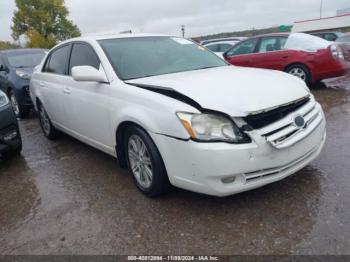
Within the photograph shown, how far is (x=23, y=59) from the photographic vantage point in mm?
8336

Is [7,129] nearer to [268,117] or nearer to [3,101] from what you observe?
[3,101]

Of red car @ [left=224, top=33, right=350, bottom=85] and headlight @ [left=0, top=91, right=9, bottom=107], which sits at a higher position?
headlight @ [left=0, top=91, right=9, bottom=107]

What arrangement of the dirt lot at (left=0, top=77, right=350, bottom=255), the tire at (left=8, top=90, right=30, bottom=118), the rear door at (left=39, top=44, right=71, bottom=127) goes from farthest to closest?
the tire at (left=8, top=90, right=30, bottom=118) < the rear door at (left=39, top=44, right=71, bottom=127) < the dirt lot at (left=0, top=77, right=350, bottom=255)

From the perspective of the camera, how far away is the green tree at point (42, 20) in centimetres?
3584

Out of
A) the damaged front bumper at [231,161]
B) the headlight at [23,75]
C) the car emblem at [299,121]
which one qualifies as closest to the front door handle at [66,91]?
the damaged front bumper at [231,161]

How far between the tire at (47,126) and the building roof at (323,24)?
36.8 meters

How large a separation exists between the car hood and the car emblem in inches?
6.3

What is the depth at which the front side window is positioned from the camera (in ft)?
28.4

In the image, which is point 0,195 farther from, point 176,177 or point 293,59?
point 293,59

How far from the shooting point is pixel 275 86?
3.07 metres

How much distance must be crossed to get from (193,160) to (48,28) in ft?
127

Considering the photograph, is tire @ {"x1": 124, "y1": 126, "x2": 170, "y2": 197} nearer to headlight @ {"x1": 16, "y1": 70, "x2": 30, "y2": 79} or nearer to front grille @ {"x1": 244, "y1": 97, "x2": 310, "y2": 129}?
front grille @ {"x1": 244, "y1": 97, "x2": 310, "y2": 129}

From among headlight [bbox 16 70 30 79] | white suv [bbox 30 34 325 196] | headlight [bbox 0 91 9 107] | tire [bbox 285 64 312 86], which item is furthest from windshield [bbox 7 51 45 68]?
tire [bbox 285 64 312 86]

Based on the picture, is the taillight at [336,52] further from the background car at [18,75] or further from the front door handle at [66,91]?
the background car at [18,75]
